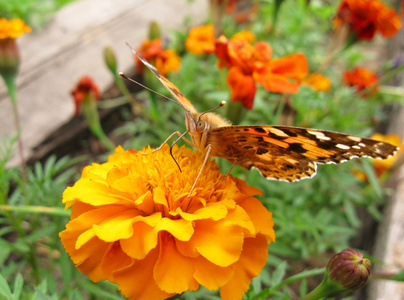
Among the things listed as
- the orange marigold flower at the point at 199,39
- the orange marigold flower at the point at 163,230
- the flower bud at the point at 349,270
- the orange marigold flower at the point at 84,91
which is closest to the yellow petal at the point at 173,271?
the orange marigold flower at the point at 163,230

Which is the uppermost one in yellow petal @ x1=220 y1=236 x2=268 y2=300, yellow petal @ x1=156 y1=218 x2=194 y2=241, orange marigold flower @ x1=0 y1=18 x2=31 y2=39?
orange marigold flower @ x1=0 y1=18 x2=31 y2=39

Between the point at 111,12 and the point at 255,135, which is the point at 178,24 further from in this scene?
the point at 255,135

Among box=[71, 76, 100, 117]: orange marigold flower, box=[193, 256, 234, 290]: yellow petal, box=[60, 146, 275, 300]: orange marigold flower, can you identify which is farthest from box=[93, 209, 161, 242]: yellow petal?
box=[71, 76, 100, 117]: orange marigold flower

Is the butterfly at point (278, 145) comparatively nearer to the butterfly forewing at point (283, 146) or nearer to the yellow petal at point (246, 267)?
the butterfly forewing at point (283, 146)

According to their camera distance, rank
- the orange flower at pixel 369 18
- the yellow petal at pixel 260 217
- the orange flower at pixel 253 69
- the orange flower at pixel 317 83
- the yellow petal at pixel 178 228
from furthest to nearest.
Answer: the orange flower at pixel 317 83, the orange flower at pixel 369 18, the orange flower at pixel 253 69, the yellow petal at pixel 260 217, the yellow petal at pixel 178 228

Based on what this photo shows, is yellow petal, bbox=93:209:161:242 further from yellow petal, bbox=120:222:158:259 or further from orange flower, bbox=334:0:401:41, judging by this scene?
orange flower, bbox=334:0:401:41

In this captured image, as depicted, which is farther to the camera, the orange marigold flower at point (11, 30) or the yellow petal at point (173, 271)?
the orange marigold flower at point (11, 30)

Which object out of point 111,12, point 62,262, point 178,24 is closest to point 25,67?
point 111,12
